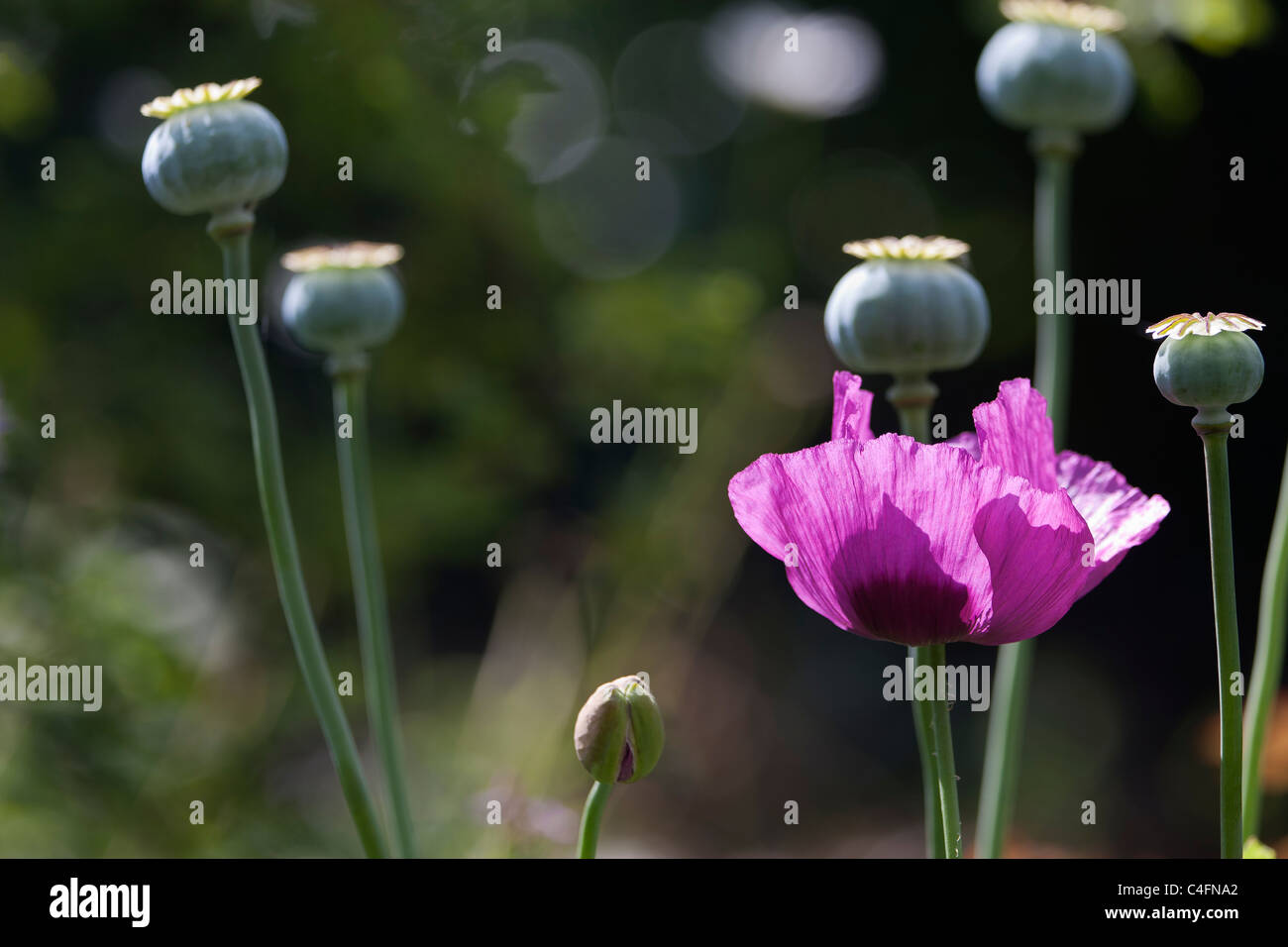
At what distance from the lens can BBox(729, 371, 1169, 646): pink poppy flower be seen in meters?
0.38

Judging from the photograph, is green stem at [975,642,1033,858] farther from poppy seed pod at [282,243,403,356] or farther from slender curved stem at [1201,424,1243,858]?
poppy seed pod at [282,243,403,356]

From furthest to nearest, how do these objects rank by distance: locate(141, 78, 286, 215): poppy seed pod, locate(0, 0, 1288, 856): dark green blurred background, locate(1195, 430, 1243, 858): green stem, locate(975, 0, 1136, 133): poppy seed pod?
locate(0, 0, 1288, 856): dark green blurred background
locate(975, 0, 1136, 133): poppy seed pod
locate(141, 78, 286, 215): poppy seed pod
locate(1195, 430, 1243, 858): green stem

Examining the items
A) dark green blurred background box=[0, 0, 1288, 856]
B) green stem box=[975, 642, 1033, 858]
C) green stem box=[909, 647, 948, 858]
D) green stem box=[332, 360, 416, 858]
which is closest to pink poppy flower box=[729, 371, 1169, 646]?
green stem box=[909, 647, 948, 858]

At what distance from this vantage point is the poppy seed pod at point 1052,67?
68 centimetres

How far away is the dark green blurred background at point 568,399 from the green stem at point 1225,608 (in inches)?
35.3

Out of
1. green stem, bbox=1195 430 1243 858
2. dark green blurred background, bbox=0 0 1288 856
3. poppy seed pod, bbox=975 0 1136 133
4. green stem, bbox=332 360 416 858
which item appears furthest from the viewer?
dark green blurred background, bbox=0 0 1288 856

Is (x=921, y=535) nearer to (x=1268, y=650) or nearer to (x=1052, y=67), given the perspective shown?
(x=1268, y=650)

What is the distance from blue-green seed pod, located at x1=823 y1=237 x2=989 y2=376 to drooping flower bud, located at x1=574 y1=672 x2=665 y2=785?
17 centimetres

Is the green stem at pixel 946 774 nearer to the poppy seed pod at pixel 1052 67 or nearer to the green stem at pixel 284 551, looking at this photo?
the green stem at pixel 284 551

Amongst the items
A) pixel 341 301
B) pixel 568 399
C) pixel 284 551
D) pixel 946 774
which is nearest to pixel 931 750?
pixel 946 774

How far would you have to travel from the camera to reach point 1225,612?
0.36 m
